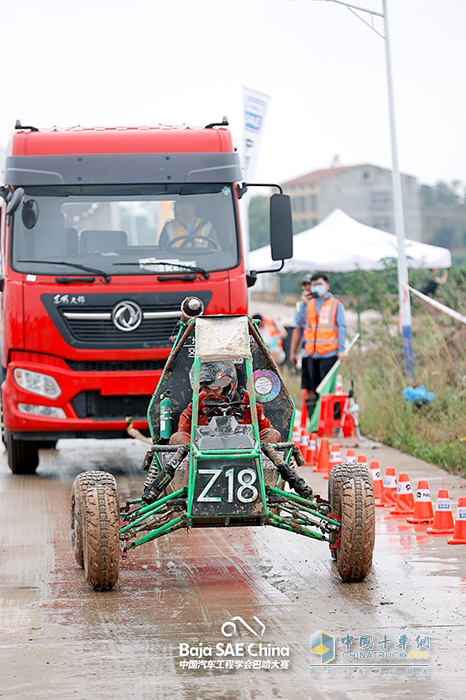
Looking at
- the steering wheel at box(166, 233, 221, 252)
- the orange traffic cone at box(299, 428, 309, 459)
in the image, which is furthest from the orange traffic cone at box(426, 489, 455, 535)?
the orange traffic cone at box(299, 428, 309, 459)

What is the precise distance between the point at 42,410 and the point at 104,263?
1541 mm

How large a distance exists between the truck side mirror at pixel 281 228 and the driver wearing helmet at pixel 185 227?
63 centimetres

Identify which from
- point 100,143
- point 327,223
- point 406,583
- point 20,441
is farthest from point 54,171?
point 327,223

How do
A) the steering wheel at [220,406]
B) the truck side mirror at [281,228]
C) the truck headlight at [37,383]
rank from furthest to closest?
the truck side mirror at [281,228]
the truck headlight at [37,383]
the steering wheel at [220,406]

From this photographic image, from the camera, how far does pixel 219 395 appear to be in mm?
6812

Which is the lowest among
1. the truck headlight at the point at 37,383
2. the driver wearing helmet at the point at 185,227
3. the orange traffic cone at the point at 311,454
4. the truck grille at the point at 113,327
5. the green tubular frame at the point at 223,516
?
the orange traffic cone at the point at 311,454

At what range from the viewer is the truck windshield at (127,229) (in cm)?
1046

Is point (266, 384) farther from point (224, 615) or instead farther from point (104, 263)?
point (104, 263)

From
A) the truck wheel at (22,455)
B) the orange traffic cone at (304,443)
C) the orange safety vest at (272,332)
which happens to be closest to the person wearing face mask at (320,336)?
the orange traffic cone at (304,443)

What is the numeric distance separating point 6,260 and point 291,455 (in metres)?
4.48

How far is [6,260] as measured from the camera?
10461 millimetres

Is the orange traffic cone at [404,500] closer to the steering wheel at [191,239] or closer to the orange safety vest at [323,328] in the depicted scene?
the steering wheel at [191,239]

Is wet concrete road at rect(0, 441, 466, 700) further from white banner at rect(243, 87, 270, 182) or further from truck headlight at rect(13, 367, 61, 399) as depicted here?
white banner at rect(243, 87, 270, 182)

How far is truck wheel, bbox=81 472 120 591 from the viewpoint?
6.11 meters
